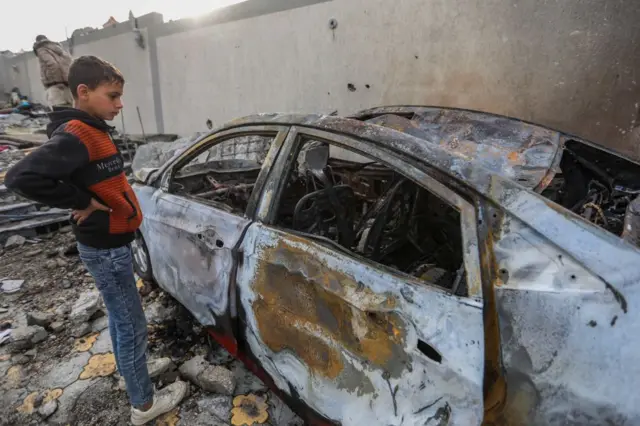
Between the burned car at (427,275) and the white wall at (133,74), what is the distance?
7.57 metres

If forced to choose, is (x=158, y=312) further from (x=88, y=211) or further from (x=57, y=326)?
(x=88, y=211)

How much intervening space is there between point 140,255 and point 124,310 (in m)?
1.38

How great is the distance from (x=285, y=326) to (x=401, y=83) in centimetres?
392

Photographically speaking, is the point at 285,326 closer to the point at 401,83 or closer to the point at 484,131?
the point at 484,131

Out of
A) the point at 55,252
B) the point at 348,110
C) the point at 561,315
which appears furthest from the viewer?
the point at 348,110

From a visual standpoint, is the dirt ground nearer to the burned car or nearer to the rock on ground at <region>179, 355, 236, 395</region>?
the rock on ground at <region>179, 355, 236, 395</region>

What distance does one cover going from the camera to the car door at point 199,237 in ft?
6.46

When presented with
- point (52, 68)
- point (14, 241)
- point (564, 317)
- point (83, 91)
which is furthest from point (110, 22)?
point (564, 317)

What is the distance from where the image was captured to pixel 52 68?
6.54m

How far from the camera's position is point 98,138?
1611mm

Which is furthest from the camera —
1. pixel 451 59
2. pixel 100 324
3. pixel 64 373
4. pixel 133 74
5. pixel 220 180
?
pixel 133 74

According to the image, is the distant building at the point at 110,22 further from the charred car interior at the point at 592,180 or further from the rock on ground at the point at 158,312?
the charred car interior at the point at 592,180

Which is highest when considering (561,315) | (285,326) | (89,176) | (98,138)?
(98,138)

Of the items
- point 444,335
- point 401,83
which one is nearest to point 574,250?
point 444,335
